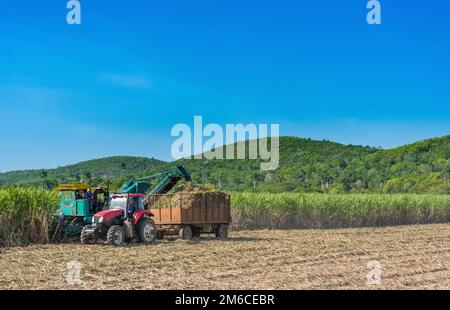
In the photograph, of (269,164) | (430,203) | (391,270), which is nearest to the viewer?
(391,270)

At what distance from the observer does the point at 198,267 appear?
1502cm

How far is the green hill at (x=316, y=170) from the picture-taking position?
7962 cm

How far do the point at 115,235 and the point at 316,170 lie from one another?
75530 millimetres

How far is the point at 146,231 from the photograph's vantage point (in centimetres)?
2106

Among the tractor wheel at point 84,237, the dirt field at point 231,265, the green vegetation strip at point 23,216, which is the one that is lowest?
the dirt field at point 231,265

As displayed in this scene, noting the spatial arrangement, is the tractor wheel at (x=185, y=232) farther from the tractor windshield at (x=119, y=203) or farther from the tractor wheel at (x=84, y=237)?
the tractor wheel at (x=84, y=237)

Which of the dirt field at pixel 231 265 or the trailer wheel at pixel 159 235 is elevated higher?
the trailer wheel at pixel 159 235

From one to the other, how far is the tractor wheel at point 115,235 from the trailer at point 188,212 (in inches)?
117

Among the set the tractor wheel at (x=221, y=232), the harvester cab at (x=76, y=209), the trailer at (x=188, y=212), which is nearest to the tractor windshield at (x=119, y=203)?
the harvester cab at (x=76, y=209)

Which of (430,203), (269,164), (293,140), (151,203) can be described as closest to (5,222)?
(151,203)

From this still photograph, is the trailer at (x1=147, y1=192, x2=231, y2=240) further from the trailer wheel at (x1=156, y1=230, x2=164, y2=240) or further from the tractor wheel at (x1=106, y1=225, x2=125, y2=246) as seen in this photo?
the tractor wheel at (x1=106, y1=225, x2=125, y2=246)

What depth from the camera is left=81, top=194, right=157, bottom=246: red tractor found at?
2016 centimetres
